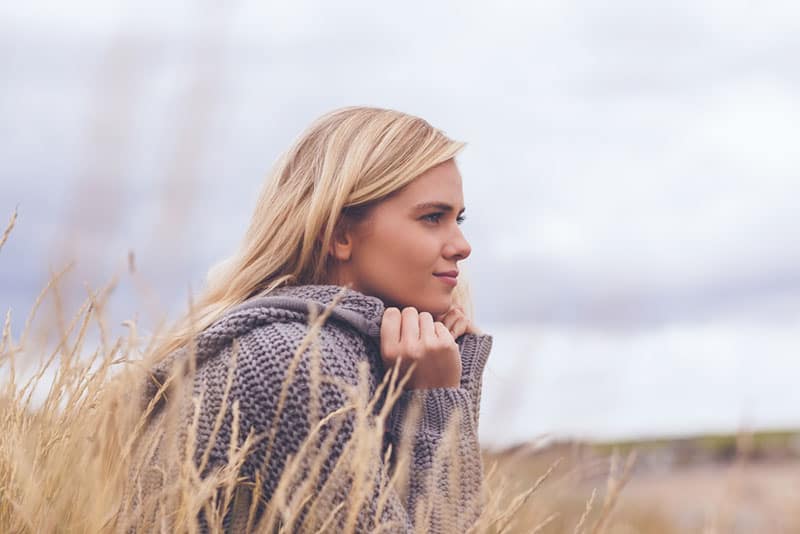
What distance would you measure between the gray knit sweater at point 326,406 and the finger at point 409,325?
6 cm

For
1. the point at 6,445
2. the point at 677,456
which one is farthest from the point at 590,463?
the point at 677,456

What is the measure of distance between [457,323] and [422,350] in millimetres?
605

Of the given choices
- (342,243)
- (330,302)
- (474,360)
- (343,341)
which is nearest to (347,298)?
(330,302)

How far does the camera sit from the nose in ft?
8.65

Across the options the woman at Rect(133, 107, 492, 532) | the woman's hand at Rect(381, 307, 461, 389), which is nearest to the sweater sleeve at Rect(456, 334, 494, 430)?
the woman at Rect(133, 107, 492, 532)

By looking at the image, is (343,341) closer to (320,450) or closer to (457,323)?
(320,450)

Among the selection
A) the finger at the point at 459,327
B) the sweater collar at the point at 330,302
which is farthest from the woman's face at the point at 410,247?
the finger at the point at 459,327

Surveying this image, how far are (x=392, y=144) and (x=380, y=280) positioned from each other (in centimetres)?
39

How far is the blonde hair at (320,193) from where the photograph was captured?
267 cm

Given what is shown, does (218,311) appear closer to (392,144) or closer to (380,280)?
(380,280)

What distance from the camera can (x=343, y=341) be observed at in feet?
7.63

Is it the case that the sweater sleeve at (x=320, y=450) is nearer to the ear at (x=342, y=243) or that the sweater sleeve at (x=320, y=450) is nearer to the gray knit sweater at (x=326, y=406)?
the gray knit sweater at (x=326, y=406)

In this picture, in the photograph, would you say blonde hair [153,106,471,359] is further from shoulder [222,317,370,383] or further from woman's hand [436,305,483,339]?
woman's hand [436,305,483,339]

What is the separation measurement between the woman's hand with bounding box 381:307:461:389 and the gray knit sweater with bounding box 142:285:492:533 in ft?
0.10
